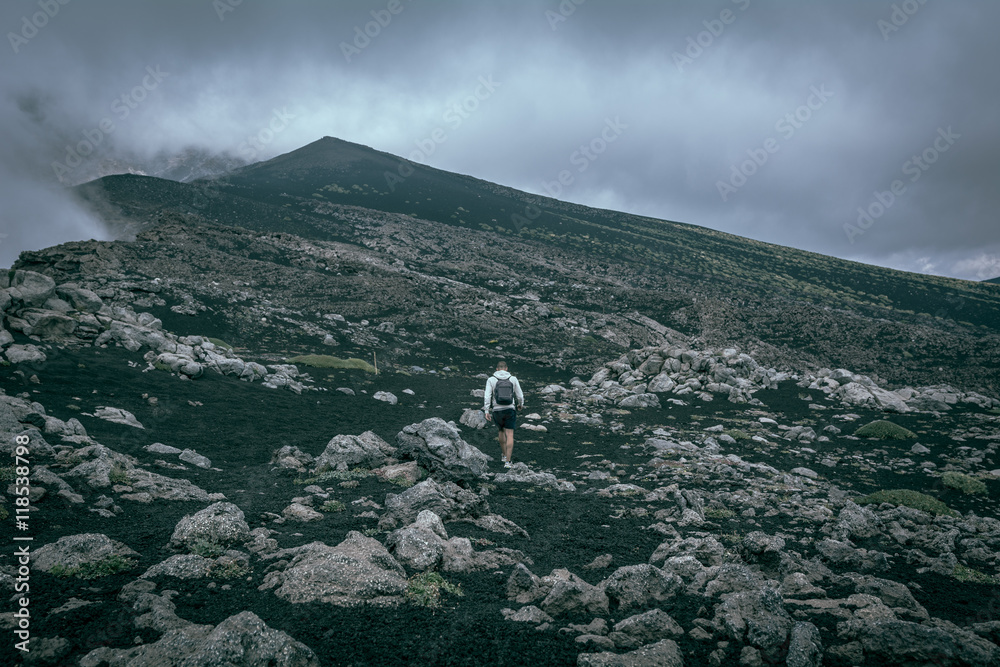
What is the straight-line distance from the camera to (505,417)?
43.0ft

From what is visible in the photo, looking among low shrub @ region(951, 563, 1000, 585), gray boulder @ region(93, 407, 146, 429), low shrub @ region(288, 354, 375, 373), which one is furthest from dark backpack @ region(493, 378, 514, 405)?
low shrub @ region(288, 354, 375, 373)

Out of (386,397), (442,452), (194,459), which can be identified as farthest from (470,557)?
(386,397)

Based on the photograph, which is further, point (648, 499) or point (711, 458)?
point (711, 458)

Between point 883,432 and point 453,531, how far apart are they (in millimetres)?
17599

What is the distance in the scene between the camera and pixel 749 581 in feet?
19.8

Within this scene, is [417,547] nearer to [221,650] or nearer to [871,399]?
[221,650]

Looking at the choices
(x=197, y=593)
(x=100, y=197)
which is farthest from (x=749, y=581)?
(x=100, y=197)

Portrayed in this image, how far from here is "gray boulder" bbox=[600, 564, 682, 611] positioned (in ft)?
18.9

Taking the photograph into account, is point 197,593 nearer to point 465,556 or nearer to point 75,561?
point 75,561

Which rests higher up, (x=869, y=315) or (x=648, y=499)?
(x=869, y=315)

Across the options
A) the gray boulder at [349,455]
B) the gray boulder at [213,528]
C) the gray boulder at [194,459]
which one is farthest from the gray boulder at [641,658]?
the gray boulder at [194,459]

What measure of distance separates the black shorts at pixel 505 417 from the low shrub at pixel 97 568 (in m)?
8.56

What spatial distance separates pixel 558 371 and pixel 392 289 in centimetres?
2138

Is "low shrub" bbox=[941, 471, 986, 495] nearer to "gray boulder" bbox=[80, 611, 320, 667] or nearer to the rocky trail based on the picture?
the rocky trail
